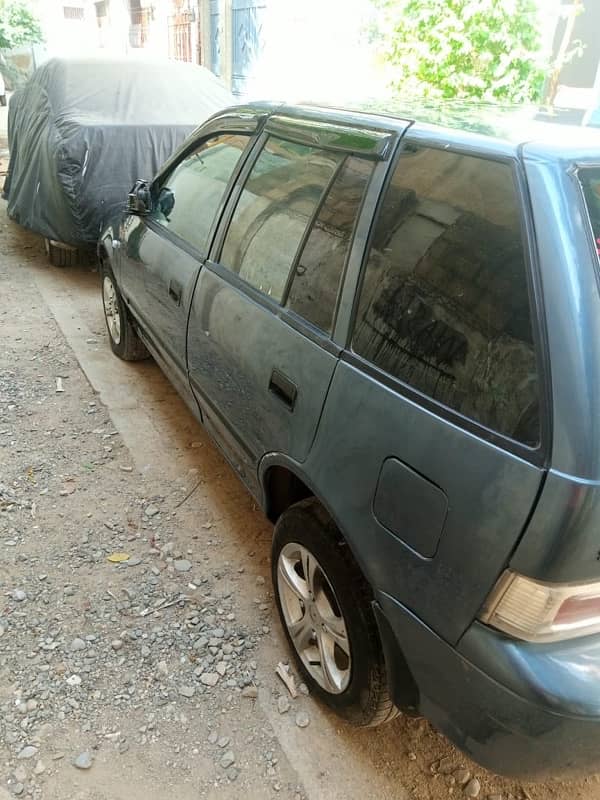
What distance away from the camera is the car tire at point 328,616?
1.78m

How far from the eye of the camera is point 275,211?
2.28m

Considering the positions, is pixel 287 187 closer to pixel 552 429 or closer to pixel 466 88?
pixel 552 429

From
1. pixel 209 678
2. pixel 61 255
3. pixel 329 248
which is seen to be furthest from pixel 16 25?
pixel 209 678

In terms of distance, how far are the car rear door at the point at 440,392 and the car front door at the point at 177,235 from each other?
122 cm

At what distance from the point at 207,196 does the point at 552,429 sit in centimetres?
216

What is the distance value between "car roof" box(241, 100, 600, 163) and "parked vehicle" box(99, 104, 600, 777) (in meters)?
0.01

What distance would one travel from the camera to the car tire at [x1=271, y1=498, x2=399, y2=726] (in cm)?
178

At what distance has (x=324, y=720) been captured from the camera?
83.2 inches

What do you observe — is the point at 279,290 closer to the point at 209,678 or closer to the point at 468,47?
the point at 209,678

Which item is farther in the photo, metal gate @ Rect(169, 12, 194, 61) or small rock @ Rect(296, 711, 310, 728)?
metal gate @ Rect(169, 12, 194, 61)

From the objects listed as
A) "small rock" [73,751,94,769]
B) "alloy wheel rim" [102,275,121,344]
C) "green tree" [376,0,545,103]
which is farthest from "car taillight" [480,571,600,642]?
"green tree" [376,0,545,103]

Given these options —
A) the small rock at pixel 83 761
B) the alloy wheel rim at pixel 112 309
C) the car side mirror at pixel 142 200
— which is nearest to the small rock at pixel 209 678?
the small rock at pixel 83 761

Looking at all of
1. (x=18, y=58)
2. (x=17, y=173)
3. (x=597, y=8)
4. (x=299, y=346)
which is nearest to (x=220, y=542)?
(x=299, y=346)

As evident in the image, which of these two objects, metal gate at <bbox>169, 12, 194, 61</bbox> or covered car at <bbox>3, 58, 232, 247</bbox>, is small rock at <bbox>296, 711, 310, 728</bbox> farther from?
metal gate at <bbox>169, 12, 194, 61</bbox>
